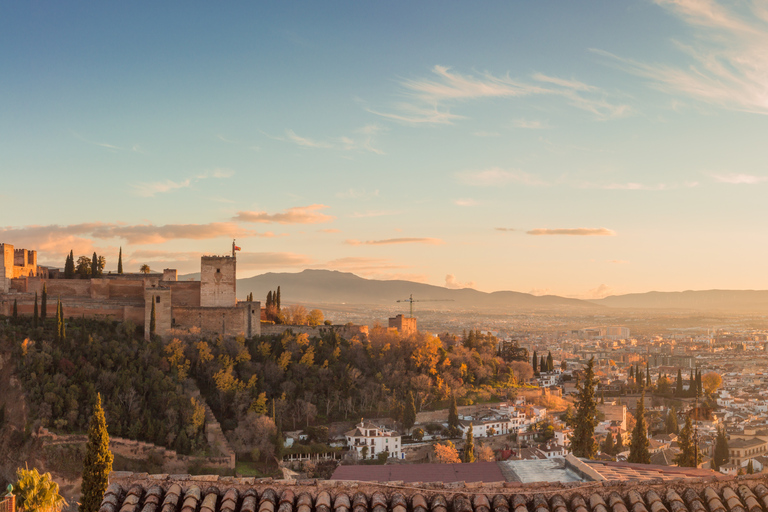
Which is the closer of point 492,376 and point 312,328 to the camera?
point 312,328

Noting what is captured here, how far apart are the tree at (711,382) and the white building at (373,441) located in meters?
32.4

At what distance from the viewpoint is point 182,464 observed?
24812mm

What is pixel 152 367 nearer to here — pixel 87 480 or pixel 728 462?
pixel 87 480

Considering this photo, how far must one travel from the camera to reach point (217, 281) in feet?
104

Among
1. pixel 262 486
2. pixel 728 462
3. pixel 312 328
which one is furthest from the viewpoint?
pixel 312 328

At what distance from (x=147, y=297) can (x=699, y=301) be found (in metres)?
132

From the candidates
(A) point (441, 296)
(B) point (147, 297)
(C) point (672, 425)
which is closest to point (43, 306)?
(B) point (147, 297)

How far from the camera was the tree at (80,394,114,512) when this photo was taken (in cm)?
1659

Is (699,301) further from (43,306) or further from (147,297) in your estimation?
(43,306)

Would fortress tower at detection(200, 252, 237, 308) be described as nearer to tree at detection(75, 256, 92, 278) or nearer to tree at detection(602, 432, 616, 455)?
tree at detection(75, 256, 92, 278)

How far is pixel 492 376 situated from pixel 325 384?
14149mm

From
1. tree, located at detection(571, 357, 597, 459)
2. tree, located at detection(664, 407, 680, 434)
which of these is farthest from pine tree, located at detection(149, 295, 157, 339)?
tree, located at detection(664, 407, 680, 434)

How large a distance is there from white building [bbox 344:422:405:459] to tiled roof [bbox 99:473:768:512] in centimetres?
2403

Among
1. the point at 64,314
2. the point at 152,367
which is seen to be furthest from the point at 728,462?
the point at 64,314
